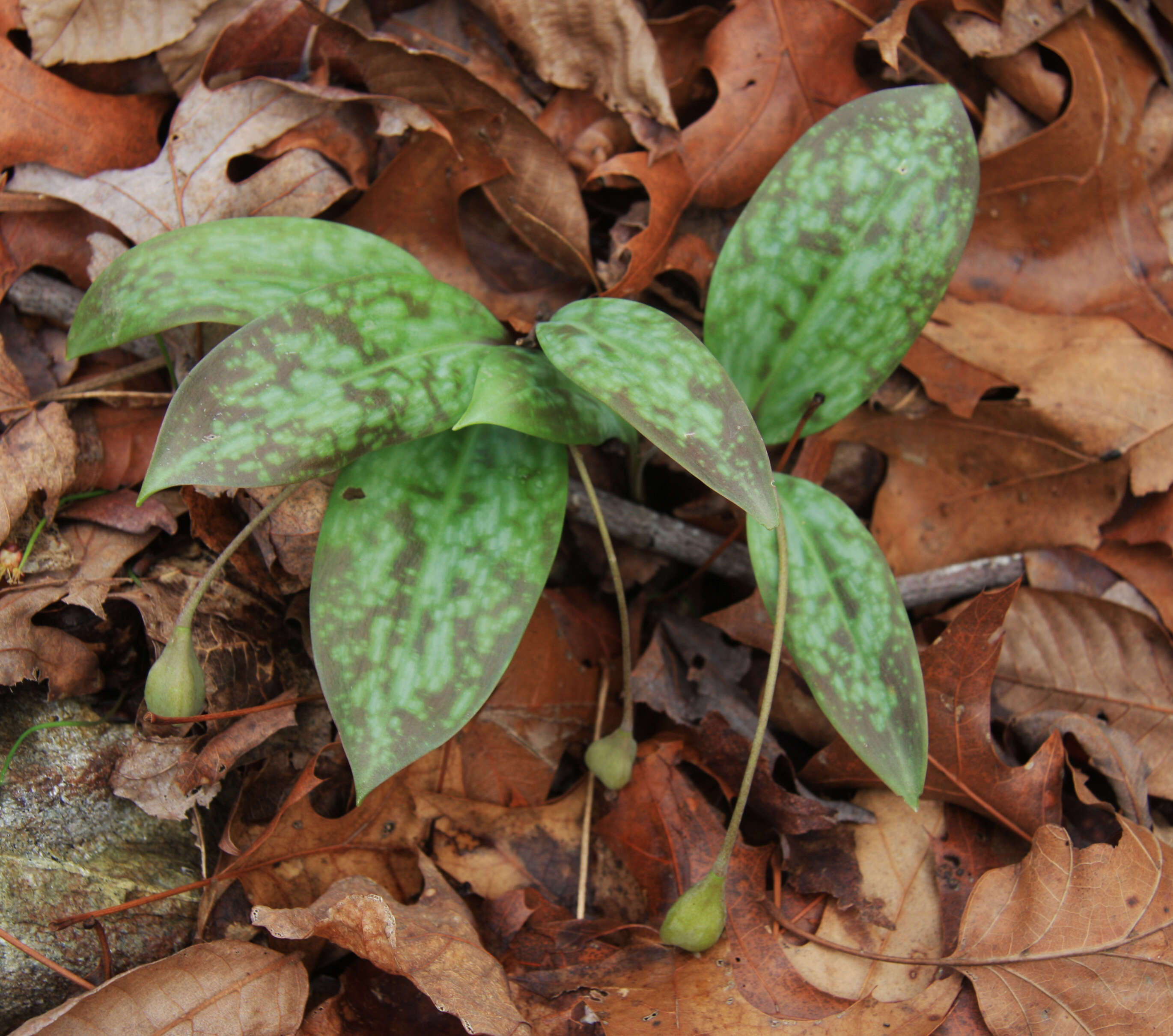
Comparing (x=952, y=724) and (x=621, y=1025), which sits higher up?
(x=952, y=724)

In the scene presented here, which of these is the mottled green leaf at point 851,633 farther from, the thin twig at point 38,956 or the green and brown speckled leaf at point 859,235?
the thin twig at point 38,956

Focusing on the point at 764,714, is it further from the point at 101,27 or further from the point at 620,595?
the point at 101,27

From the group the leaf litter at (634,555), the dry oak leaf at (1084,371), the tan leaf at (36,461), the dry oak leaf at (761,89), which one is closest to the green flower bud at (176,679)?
the leaf litter at (634,555)

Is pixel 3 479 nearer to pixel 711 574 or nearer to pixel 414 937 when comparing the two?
pixel 414 937

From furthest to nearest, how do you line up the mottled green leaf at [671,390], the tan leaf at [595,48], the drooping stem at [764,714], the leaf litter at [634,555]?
the tan leaf at [595,48]
the leaf litter at [634,555]
the drooping stem at [764,714]
the mottled green leaf at [671,390]

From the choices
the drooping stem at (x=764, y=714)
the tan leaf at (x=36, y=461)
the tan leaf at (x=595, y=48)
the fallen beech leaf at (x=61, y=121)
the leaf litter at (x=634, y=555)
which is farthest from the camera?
the tan leaf at (x=595, y=48)

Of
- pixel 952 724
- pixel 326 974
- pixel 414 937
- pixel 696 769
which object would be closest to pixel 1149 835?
pixel 952 724

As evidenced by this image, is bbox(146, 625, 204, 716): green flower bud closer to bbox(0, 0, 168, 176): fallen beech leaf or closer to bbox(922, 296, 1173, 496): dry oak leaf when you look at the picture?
bbox(0, 0, 168, 176): fallen beech leaf
